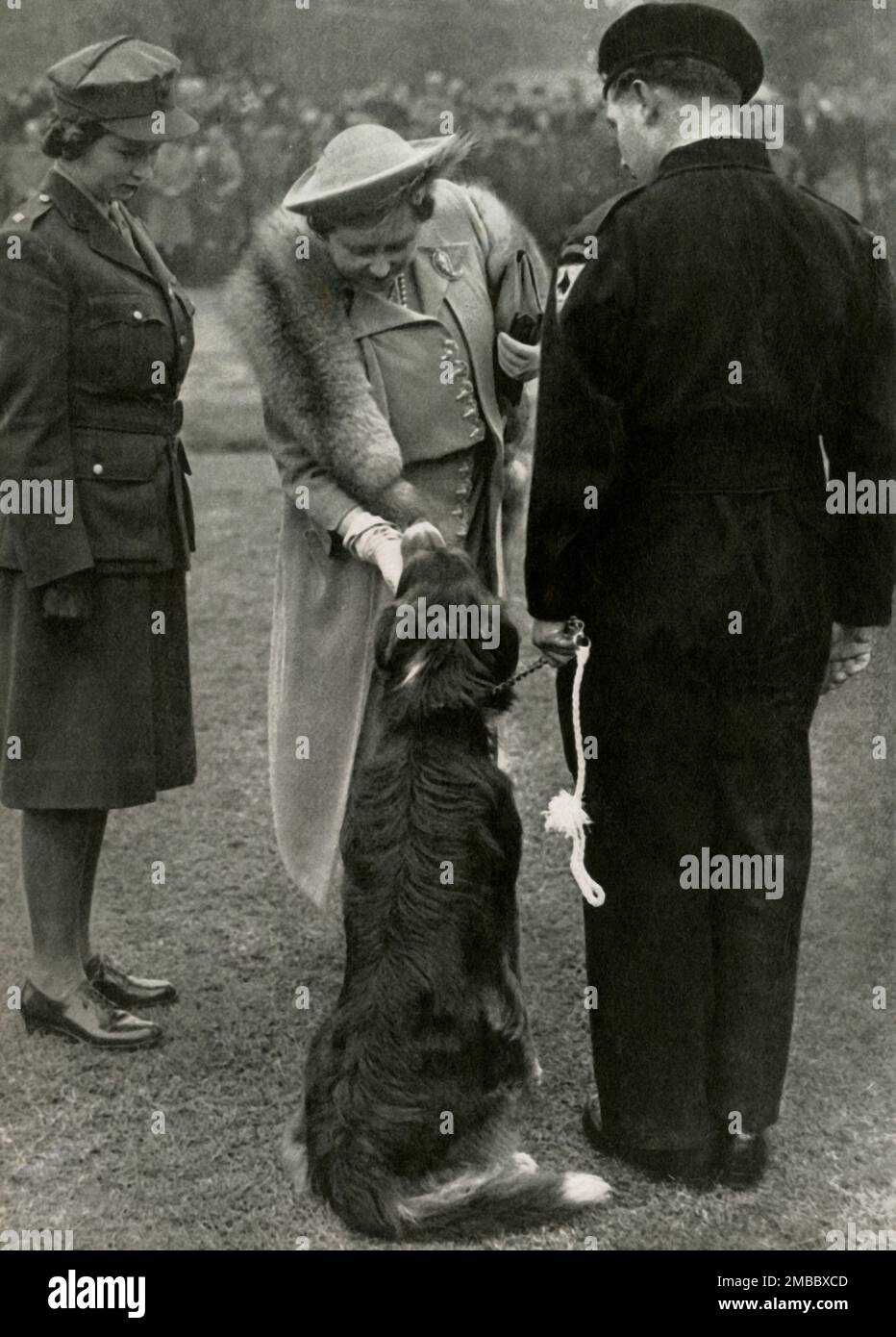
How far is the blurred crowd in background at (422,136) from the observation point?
4527 mm

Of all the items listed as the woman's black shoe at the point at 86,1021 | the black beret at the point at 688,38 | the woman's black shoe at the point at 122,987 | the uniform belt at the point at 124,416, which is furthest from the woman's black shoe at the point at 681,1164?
the black beret at the point at 688,38

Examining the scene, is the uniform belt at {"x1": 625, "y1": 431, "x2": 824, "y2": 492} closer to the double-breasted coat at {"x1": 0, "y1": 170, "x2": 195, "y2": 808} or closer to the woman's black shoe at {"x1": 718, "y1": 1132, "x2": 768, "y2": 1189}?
the double-breasted coat at {"x1": 0, "y1": 170, "x2": 195, "y2": 808}

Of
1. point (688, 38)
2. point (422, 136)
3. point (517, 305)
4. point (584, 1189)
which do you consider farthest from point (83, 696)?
point (688, 38)

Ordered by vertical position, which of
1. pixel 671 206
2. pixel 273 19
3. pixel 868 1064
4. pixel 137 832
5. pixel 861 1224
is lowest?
pixel 861 1224

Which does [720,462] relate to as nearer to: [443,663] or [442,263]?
[443,663]

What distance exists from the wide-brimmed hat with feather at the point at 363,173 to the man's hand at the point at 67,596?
124 cm

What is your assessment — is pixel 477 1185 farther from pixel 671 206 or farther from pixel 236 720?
pixel 236 720

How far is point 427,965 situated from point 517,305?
6.53ft

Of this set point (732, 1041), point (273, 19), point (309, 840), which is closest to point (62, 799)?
point (309, 840)

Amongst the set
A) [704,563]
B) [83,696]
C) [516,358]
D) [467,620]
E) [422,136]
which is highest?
[422,136]

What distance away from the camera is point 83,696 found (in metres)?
4.44

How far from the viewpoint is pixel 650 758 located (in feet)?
12.8

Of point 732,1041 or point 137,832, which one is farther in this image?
point 137,832

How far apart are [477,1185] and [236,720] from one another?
3826 mm
